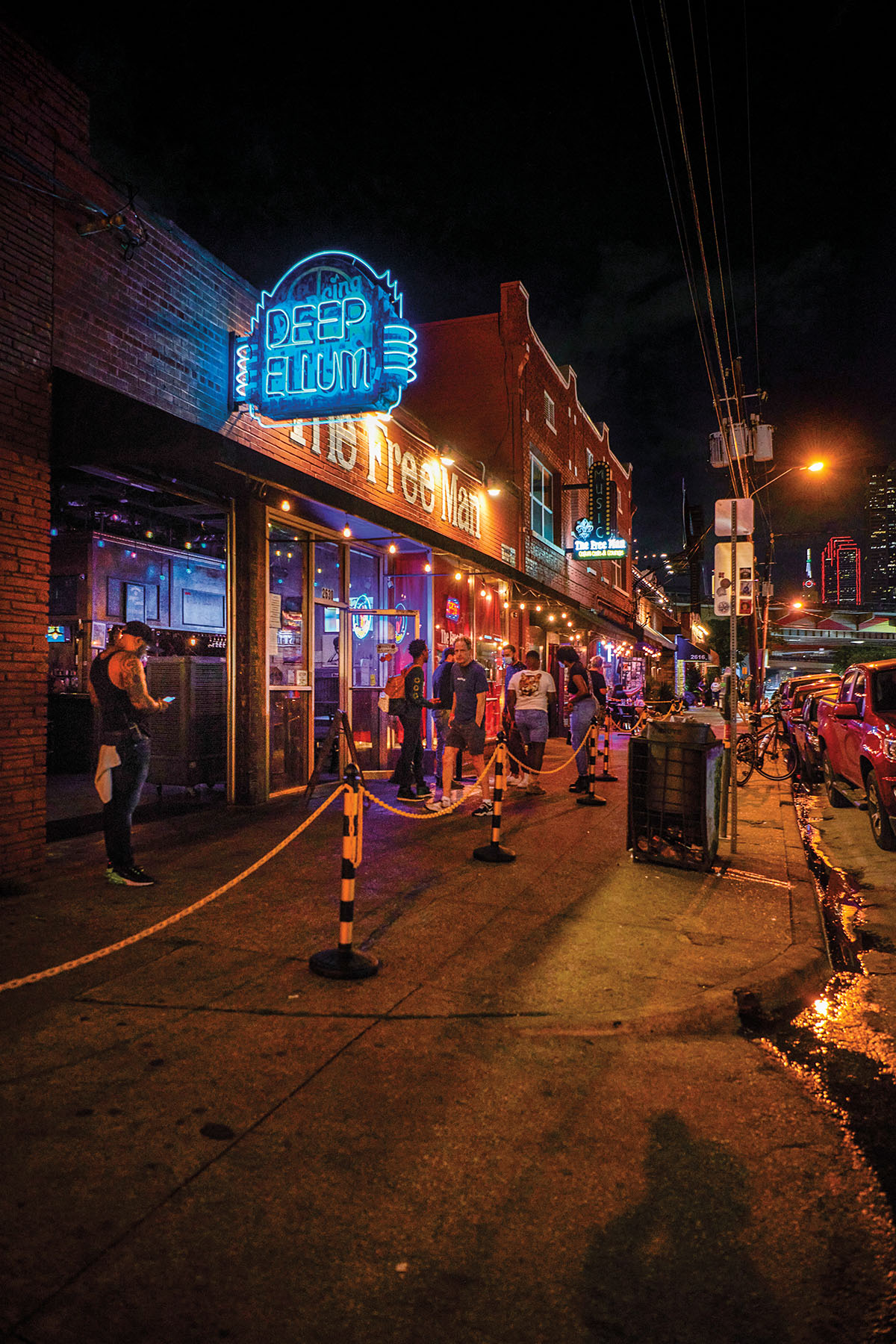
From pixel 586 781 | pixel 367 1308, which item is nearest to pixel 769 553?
pixel 586 781

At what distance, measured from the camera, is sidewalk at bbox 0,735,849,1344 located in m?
2.26

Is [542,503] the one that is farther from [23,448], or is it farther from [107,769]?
[107,769]

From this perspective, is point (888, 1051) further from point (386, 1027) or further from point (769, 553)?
point (769, 553)

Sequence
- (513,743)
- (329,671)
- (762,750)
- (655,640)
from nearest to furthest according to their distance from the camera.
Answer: (329,671), (513,743), (762,750), (655,640)

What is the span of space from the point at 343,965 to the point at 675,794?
12.6 feet

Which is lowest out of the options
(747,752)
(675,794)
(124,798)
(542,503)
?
(747,752)

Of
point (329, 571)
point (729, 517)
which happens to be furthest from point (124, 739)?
point (729, 517)

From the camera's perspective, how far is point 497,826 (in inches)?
283

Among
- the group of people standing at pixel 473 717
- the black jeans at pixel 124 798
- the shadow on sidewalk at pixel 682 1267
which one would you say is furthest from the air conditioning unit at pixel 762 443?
the shadow on sidewalk at pixel 682 1267

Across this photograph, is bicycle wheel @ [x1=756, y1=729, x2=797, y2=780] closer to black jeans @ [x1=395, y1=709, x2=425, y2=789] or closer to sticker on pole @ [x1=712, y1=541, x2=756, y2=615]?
sticker on pole @ [x1=712, y1=541, x2=756, y2=615]

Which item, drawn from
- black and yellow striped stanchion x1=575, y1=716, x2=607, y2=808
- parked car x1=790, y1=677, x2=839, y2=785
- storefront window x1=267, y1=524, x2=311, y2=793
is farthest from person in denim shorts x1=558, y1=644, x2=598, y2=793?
parked car x1=790, y1=677, x2=839, y2=785

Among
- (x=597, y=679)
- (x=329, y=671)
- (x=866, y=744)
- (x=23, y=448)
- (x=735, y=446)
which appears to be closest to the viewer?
(x=23, y=448)

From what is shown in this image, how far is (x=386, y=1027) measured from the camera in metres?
3.91

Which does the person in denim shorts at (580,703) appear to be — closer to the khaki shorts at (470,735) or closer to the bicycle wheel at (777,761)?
the khaki shorts at (470,735)
